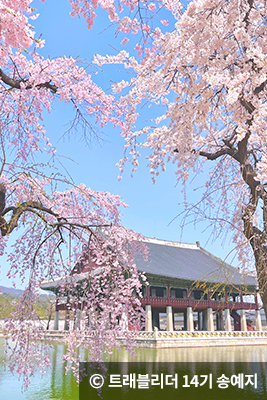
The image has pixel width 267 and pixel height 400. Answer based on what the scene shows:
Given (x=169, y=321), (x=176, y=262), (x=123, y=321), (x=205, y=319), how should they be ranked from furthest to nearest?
1. (x=176, y=262)
2. (x=205, y=319)
3. (x=169, y=321)
4. (x=123, y=321)

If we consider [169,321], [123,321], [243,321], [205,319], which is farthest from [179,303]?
[123,321]

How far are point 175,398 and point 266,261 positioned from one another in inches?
219

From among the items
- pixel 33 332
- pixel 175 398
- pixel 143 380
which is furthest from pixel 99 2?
pixel 143 380

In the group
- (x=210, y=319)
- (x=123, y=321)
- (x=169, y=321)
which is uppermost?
(x=210, y=319)

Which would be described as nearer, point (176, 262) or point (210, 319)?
point (210, 319)

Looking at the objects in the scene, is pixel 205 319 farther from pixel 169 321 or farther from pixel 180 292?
pixel 169 321

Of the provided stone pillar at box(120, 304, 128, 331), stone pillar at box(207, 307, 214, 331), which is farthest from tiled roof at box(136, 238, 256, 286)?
stone pillar at box(120, 304, 128, 331)

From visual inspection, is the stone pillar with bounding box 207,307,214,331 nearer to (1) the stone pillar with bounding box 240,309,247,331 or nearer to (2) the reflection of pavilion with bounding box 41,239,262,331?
(2) the reflection of pavilion with bounding box 41,239,262,331

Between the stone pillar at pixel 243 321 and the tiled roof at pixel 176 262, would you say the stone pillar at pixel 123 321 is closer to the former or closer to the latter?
the tiled roof at pixel 176 262

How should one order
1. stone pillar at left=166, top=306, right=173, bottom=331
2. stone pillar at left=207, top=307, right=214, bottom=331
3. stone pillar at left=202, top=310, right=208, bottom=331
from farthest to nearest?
1. stone pillar at left=202, top=310, right=208, bottom=331
2. stone pillar at left=207, top=307, right=214, bottom=331
3. stone pillar at left=166, top=306, right=173, bottom=331

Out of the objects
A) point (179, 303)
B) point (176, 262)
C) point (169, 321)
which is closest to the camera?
point (169, 321)

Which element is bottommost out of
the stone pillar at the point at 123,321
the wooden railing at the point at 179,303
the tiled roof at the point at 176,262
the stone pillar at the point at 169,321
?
the stone pillar at the point at 123,321

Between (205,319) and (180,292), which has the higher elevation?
(180,292)

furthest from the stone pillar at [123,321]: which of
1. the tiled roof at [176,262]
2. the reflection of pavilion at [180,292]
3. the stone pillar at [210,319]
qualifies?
the stone pillar at [210,319]
